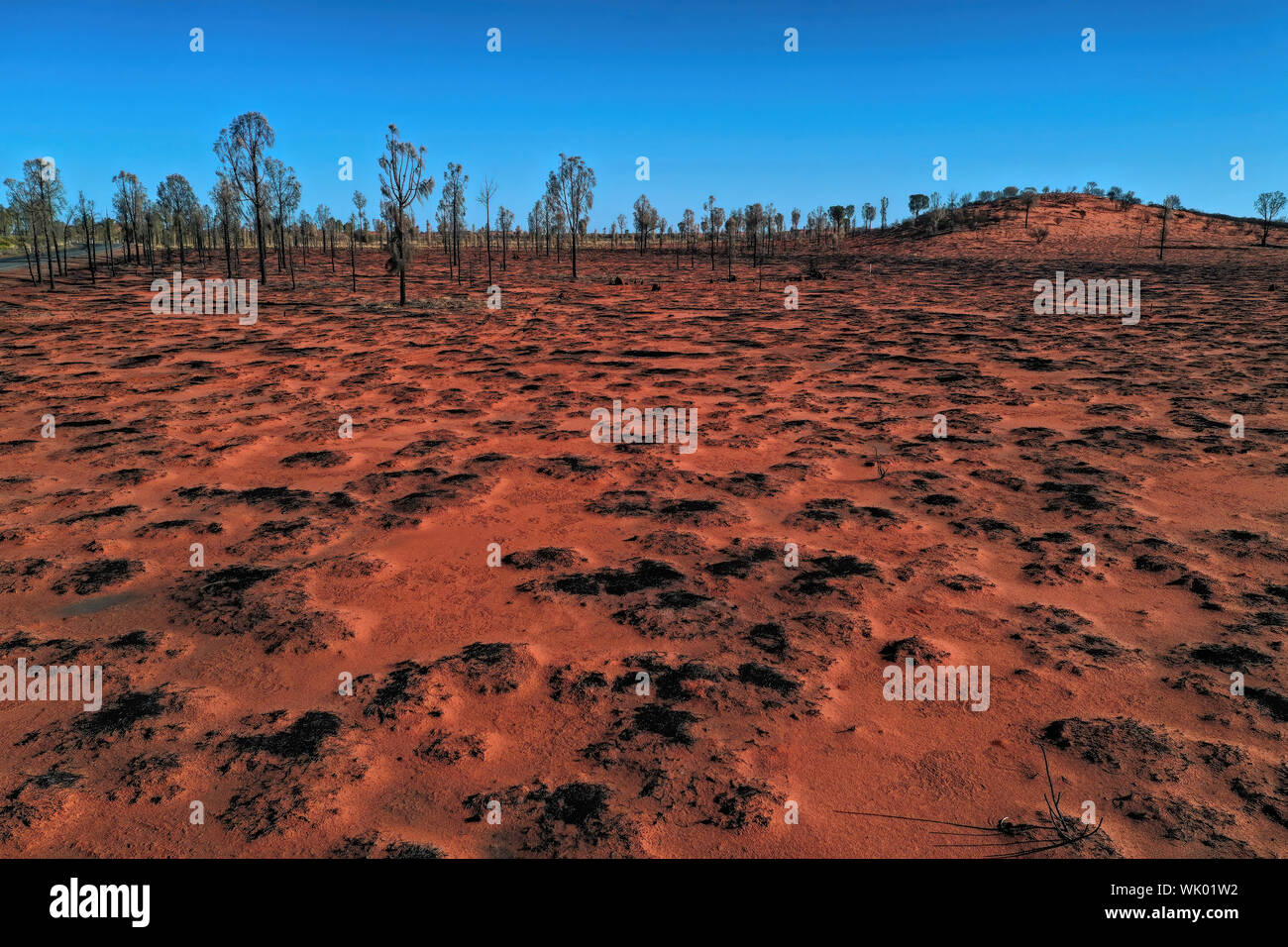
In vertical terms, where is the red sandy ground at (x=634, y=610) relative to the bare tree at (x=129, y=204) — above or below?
below

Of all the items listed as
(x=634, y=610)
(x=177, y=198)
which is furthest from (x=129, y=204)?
(x=634, y=610)

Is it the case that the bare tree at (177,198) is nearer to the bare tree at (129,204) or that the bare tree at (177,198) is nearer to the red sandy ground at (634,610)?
the bare tree at (129,204)

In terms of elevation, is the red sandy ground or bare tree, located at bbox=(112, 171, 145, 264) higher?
bare tree, located at bbox=(112, 171, 145, 264)

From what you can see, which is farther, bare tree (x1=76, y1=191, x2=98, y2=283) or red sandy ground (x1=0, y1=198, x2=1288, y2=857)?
bare tree (x1=76, y1=191, x2=98, y2=283)

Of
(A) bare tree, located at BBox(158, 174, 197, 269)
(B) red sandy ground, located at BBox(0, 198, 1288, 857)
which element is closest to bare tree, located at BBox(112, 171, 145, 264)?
(A) bare tree, located at BBox(158, 174, 197, 269)

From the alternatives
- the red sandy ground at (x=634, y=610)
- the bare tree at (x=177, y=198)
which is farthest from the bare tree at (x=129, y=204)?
the red sandy ground at (x=634, y=610)

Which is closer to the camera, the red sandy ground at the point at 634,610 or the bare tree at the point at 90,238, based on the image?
the red sandy ground at the point at 634,610

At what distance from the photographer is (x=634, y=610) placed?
17.5 ft

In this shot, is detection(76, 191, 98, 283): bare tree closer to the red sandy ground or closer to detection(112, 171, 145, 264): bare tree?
detection(112, 171, 145, 264): bare tree

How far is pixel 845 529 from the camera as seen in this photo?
6785mm

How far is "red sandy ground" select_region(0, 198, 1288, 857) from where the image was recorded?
3445 millimetres

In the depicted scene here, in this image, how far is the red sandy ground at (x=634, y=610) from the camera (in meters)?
3.45

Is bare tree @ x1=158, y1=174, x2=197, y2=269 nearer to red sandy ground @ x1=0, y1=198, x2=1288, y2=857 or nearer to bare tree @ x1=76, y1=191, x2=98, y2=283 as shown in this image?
bare tree @ x1=76, y1=191, x2=98, y2=283

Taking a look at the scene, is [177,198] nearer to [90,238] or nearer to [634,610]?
[90,238]
